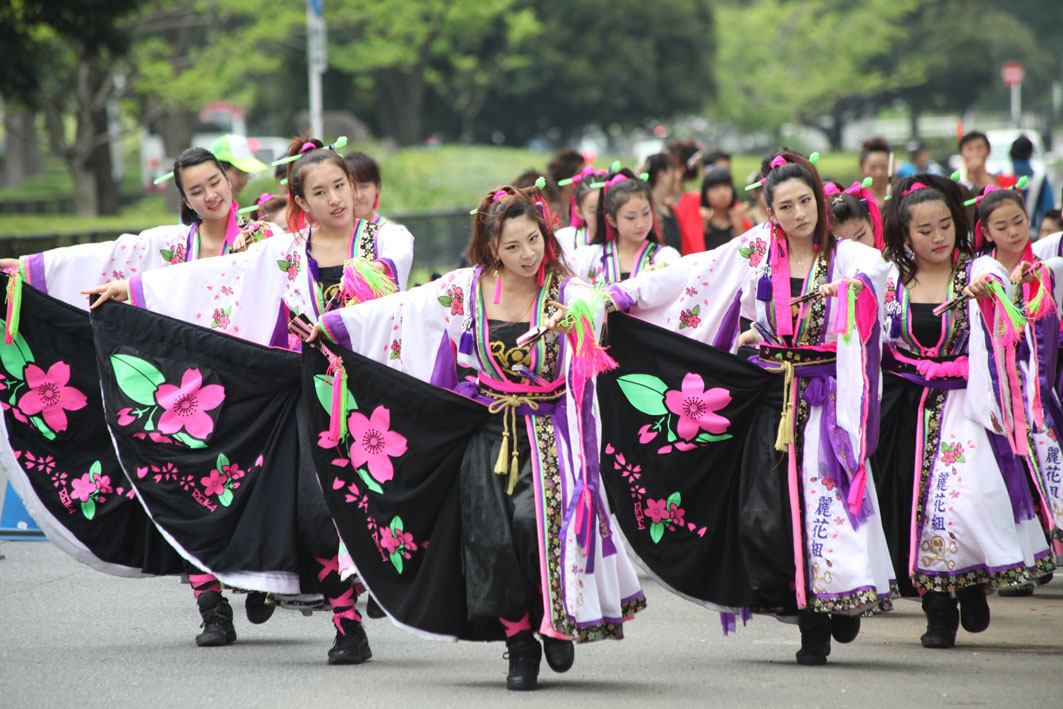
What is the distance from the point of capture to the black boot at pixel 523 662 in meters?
4.90

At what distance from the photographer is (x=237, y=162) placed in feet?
23.7

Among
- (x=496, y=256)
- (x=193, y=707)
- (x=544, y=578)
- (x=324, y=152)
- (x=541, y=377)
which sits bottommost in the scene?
(x=193, y=707)

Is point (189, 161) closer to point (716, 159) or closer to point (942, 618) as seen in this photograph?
point (942, 618)

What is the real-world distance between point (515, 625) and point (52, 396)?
237 cm

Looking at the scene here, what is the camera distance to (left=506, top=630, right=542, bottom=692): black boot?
16.1ft


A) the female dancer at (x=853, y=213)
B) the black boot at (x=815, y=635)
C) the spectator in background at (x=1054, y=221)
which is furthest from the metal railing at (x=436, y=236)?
the black boot at (x=815, y=635)

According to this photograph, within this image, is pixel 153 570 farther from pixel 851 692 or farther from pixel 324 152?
pixel 851 692

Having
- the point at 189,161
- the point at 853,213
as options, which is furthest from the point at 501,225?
the point at 853,213

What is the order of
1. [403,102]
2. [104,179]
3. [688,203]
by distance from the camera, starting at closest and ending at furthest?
[688,203] < [104,179] < [403,102]

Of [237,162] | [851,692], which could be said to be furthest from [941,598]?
[237,162]

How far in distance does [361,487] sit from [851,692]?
6.09ft

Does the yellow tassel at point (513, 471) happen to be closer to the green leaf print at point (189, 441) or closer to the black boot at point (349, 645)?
the black boot at point (349, 645)

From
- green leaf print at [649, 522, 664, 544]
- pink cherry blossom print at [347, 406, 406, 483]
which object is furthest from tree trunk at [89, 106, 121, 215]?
→ green leaf print at [649, 522, 664, 544]

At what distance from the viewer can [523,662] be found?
492 cm
